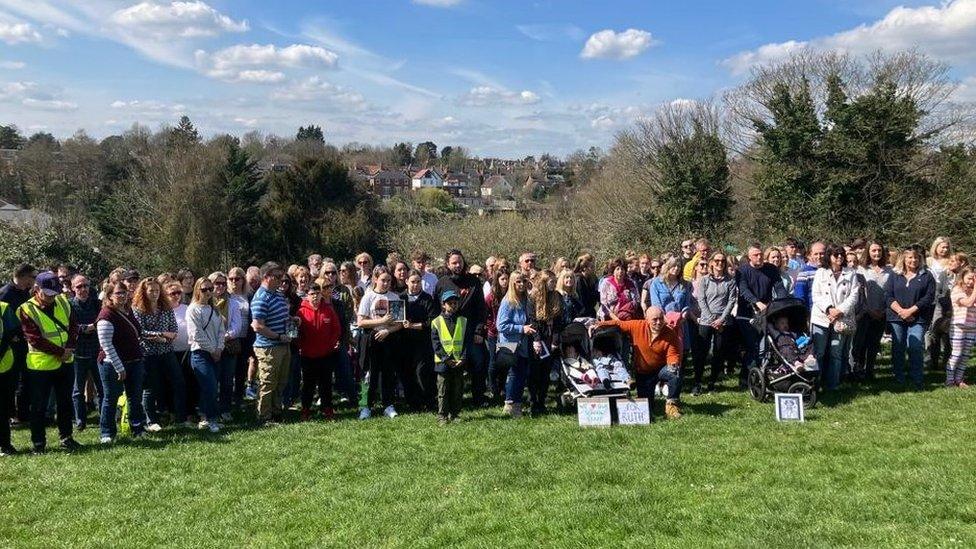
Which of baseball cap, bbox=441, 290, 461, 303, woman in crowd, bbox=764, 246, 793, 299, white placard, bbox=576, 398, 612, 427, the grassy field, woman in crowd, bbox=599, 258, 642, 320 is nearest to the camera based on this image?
the grassy field

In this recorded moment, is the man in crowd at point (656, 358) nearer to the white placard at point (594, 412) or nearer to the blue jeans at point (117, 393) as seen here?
the white placard at point (594, 412)

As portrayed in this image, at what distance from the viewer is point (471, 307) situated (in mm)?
8250

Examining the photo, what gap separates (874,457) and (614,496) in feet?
8.07

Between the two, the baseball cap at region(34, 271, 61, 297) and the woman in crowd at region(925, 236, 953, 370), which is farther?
the woman in crowd at region(925, 236, 953, 370)

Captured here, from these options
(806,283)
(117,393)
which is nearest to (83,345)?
(117,393)

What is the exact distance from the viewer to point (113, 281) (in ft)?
25.4

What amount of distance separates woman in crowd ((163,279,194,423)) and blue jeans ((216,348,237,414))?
0.92ft

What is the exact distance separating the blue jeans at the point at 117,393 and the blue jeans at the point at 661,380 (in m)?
5.67

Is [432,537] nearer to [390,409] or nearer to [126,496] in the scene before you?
[126,496]

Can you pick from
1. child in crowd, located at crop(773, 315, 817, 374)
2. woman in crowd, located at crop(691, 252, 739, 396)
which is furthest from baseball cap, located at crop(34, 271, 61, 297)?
child in crowd, located at crop(773, 315, 817, 374)

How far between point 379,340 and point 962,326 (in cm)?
729

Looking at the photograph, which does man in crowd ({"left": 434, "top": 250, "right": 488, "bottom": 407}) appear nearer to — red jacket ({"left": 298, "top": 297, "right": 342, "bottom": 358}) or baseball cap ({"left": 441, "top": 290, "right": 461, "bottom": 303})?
baseball cap ({"left": 441, "top": 290, "right": 461, "bottom": 303})

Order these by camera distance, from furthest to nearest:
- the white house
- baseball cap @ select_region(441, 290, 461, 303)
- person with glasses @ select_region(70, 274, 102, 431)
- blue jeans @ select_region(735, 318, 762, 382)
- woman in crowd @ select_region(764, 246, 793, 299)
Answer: the white house → woman in crowd @ select_region(764, 246, 793, 299) → blue jeans @ select_region(735, 318, 762, 382) → person with glasses @ select_region(70, 274, 102, 431) → baseball cap @ select_region(441, 290, 461, 303)

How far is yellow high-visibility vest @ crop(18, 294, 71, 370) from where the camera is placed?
703 cm
